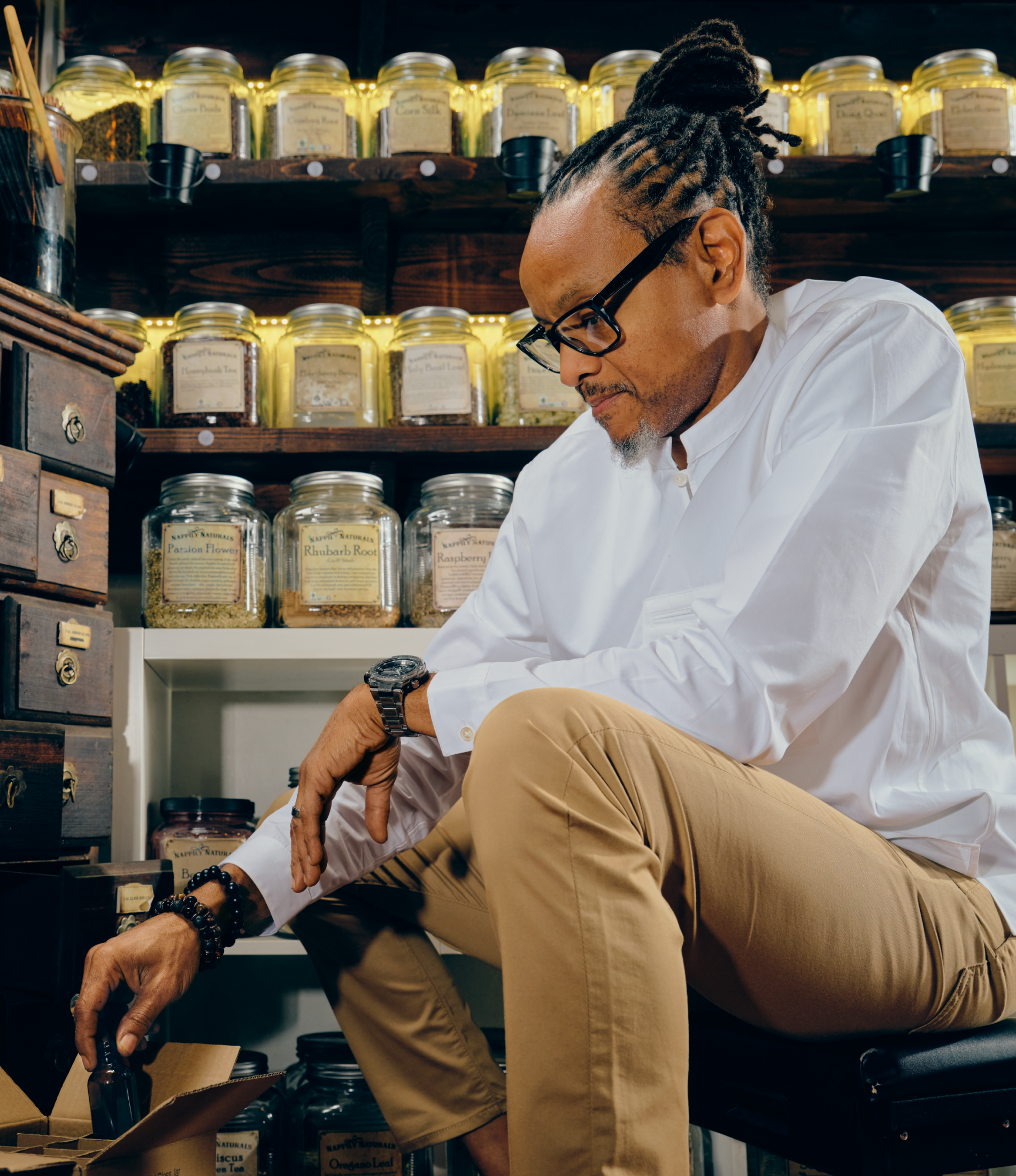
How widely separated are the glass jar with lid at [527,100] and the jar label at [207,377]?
52cm

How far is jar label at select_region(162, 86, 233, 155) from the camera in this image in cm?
164

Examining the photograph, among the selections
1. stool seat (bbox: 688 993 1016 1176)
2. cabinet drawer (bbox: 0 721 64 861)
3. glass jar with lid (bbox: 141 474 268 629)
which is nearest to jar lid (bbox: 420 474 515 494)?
glass jar with lid (bbox: 141 474 268 629)

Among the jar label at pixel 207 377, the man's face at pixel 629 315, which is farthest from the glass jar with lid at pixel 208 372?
the man's face at pixel 629 315

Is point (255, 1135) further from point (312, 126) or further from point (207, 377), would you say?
point (312, 126)

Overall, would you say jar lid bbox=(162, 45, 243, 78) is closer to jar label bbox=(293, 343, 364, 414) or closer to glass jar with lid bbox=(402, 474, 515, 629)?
jar label bbox=(293, 343, 364, 414)

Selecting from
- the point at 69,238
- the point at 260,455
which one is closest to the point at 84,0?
the point at 69,238

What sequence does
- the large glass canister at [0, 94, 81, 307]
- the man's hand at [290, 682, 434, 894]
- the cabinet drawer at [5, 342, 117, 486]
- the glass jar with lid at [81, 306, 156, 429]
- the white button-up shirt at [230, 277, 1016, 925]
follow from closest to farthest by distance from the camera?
the white button-up shirt at [230, 277, 1016, 925]
the man's hand at [290, 682, 434, 894]
the cabinet drawer at [5, 342, 117, 486]
the large glass canister at [0, 94, 81, 307]
the glass jar with lid at [81, 306, 156, 429]

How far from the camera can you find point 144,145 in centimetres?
170

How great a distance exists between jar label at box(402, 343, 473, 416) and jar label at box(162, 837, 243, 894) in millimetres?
659

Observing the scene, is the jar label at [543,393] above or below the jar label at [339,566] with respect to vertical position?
above

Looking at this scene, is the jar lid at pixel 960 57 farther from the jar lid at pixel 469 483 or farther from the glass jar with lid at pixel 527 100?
the jar lid at pixel 469 483

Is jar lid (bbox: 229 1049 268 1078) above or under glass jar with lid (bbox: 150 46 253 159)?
under

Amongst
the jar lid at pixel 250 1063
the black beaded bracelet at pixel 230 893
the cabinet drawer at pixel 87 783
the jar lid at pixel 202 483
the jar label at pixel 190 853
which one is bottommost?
the jar lid at pixel 250 1063

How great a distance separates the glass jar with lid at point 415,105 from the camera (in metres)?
1.65
